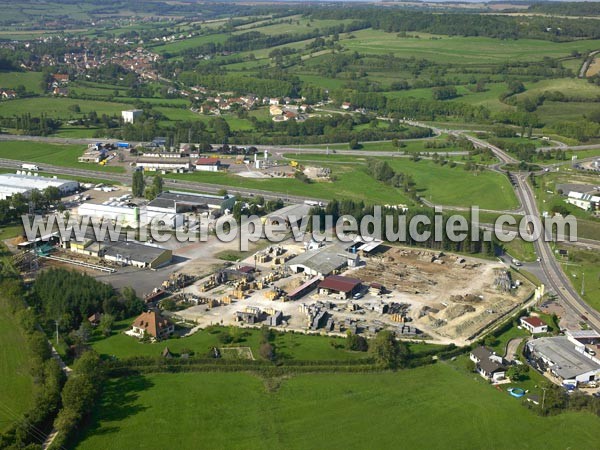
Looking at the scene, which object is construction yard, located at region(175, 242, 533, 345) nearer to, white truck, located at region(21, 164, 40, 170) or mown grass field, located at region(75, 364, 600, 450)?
mown grass field, located at region(75, 364, 600, 450)

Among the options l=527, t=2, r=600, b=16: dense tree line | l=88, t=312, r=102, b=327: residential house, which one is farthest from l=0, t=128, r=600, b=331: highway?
l=527, t=2, r=600, b=16: dense tree line

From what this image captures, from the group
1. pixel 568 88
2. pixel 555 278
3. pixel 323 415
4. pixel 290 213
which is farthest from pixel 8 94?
pixel 323 415

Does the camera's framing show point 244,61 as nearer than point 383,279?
No

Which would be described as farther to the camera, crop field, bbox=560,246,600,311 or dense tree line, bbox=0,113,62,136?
dense tree line, bbox=0,113,62,136

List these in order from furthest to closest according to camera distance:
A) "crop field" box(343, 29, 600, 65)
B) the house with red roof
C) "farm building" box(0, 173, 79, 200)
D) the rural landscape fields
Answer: "crop field" box(343, 29, 600, 65)
the house with red roof
"farm building" box(0, 173, 79, 200)
the rural landscape fields

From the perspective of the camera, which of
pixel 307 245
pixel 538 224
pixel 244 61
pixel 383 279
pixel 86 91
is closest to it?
pixel 383 279

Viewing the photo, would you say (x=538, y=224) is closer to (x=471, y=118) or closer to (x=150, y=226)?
(x=150, y=226)

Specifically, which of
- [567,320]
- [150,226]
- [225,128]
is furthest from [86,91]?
[567,320]

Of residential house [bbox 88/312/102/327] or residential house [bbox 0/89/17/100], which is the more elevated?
residential house [bbox 0/89/17/100]
